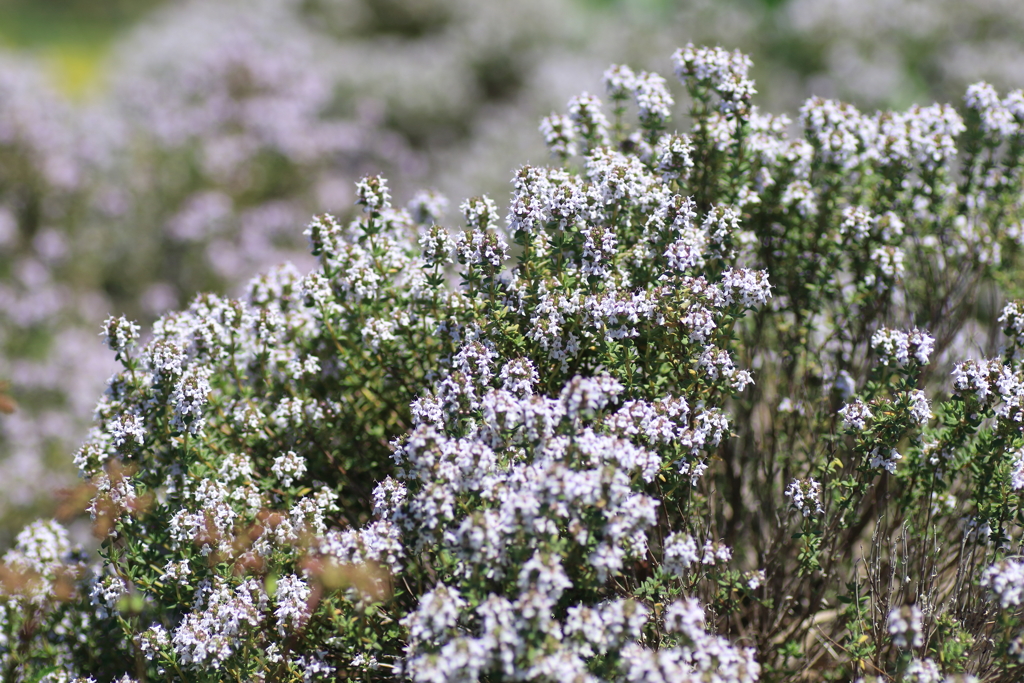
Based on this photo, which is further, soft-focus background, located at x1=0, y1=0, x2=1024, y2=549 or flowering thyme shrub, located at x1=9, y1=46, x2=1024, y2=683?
soft-focus background, located at x1=0, y1=0, x2=1024, y2=549

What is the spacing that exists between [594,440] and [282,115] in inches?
315

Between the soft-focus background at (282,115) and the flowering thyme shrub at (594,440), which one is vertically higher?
the soft-focus background at (282,115)

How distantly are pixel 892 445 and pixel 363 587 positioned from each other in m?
1.71

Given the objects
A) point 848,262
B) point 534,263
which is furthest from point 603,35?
point 534,263

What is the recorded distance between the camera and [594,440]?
7.86 feet

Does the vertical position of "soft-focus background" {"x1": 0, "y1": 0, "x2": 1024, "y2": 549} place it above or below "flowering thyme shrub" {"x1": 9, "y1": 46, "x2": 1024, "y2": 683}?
above

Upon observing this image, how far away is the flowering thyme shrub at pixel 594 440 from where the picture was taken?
235 cm

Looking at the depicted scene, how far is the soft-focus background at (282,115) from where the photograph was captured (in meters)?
7.89

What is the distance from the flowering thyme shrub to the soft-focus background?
2771mm

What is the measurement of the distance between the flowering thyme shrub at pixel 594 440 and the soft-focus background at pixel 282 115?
2.77 m

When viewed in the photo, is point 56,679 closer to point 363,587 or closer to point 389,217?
point 363,587

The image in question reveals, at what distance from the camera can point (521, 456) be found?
260 centimetres

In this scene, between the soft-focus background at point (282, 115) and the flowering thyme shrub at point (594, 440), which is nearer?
the flowering thyme shrub at point (594, 440)

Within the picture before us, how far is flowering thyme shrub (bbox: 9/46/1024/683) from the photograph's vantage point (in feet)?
7.72
